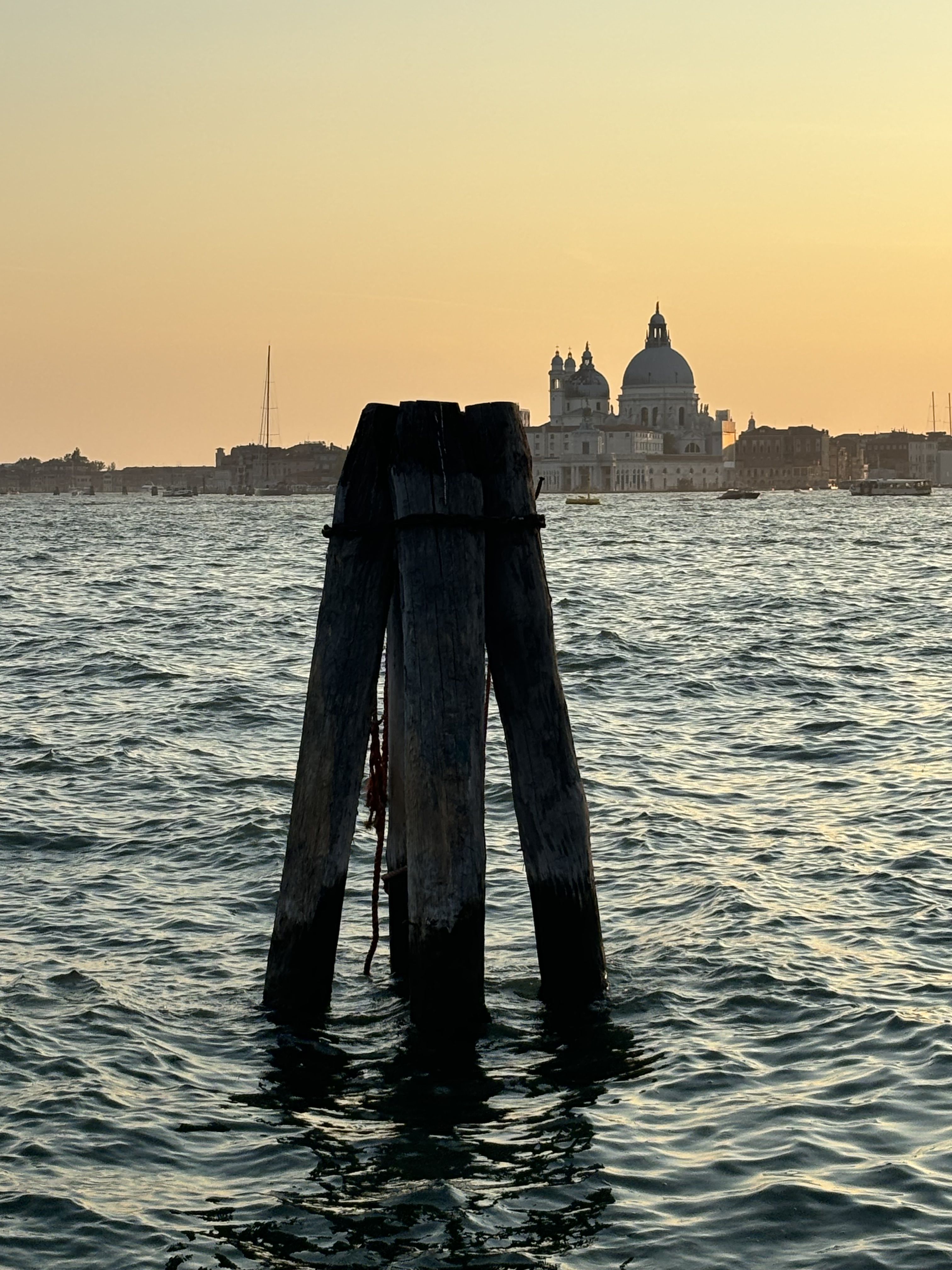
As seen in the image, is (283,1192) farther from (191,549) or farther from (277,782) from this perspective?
(191,549)

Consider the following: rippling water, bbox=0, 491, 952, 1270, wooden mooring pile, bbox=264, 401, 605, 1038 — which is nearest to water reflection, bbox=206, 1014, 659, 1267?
rippling water, bbox=0, 491, 952, 1270

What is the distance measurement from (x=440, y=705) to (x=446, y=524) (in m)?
0.48

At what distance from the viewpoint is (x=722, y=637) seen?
1753 cm

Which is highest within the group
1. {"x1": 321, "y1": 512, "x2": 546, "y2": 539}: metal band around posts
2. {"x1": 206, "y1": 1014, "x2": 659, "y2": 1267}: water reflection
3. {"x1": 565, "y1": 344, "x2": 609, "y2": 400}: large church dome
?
{"x1": 565, "y1": 344, "x2": 609, "y2": 400}: large church dome

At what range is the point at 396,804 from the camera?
504cm

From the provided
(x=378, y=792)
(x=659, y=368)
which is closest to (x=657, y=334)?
(x=659, y=368)

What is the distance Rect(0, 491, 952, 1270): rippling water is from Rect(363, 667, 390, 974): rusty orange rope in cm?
32

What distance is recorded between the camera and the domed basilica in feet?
506

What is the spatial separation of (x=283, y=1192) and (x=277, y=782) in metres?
5.08

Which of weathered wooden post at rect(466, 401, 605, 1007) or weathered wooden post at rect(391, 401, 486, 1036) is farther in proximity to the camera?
weathered wooden post at rect(466, 401, 605, 1007)

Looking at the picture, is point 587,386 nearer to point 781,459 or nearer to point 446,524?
point 781,459

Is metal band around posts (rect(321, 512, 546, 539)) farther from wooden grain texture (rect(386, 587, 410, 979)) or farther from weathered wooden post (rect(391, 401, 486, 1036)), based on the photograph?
wooden grain texture (rect(386, 587, 410, 979))

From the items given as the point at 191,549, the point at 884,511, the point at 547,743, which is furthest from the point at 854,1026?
the point at 884,511

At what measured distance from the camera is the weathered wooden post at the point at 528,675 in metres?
4.60
